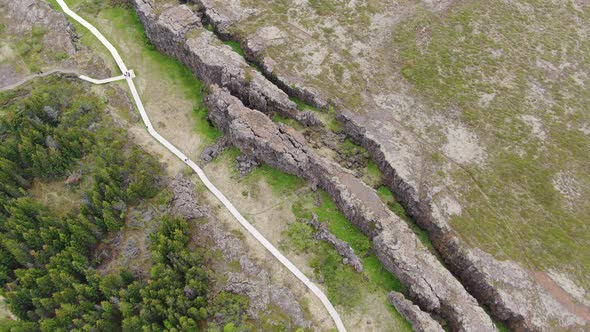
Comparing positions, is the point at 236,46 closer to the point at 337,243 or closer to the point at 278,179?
the point at 278,179

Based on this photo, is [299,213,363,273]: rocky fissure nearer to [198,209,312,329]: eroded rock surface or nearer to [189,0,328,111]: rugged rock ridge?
[198,209,312,329]: eroded rock surface

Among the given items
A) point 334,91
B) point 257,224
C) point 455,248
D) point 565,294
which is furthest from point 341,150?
point 565,294

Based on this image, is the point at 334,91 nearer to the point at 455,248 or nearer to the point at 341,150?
the point at 341,150

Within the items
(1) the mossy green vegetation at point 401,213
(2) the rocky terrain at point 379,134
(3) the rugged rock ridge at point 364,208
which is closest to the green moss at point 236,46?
(2) the rocky terrain at point 379,134

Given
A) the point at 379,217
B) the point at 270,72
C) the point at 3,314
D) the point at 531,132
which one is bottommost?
the point at 3,314

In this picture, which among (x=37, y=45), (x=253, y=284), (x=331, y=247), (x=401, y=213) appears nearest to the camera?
(x=253, y=284)

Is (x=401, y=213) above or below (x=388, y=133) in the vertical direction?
below

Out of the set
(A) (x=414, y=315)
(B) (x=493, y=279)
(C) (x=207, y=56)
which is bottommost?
(A) (x=414, y=315)

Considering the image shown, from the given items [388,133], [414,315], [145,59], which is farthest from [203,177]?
[414,315]
